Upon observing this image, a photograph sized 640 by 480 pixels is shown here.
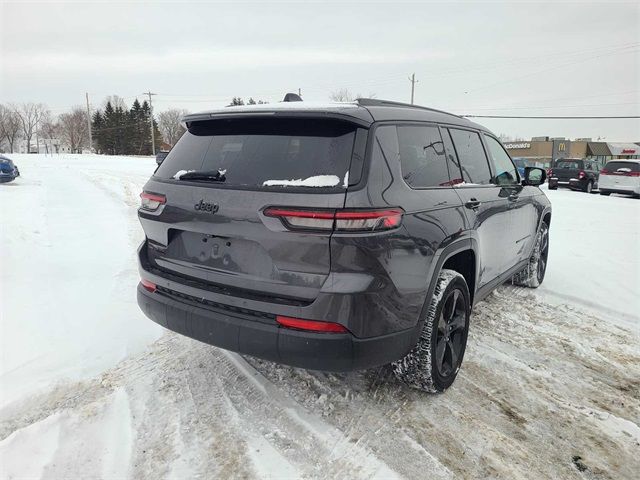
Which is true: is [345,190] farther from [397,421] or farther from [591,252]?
[591,252]

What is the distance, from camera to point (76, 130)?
94.6 metres

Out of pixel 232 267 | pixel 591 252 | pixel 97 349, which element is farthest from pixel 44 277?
pixel 591 252

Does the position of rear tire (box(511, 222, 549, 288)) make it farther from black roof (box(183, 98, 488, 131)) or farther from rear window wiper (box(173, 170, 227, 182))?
rear window wiper (box(173, 170, 227, 182))

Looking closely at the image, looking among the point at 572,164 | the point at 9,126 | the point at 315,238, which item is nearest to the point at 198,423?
the point at 315,238

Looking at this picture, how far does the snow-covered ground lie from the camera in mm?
2361

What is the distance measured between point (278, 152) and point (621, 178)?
70.3ft

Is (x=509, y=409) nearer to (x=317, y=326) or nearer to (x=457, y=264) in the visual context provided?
(x=457, y=264)

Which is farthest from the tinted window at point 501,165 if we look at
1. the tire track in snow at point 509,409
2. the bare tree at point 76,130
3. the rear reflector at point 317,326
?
the bare tree at point 76,130

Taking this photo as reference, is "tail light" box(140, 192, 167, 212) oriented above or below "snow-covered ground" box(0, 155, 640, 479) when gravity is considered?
above

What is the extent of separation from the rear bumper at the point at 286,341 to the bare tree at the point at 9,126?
105 meters

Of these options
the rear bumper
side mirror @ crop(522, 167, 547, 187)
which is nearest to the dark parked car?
side mirror @ crop(522, 167, 547, 187)

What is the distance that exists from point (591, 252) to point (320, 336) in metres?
6.69

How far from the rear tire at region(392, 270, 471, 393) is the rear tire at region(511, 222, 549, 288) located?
2.34m

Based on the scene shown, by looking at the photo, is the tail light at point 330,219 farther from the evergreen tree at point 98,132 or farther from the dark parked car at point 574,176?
the evergreen tree at point 98,132
